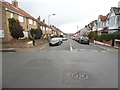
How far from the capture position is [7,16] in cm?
1853

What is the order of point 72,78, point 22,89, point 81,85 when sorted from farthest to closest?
1. point 72,78
2. point 81,85
3. point 22,89

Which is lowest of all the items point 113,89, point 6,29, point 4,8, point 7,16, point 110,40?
point 113,89

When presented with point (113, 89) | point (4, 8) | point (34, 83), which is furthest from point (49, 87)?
point (4, 8)

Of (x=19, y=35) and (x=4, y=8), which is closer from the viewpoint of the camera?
(x=19, y=35)

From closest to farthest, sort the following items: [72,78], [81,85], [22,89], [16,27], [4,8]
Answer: [22,89] < [81,85] < [72,78] < [16,27] < [4,8]

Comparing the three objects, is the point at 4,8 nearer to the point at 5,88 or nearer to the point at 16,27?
the point at 16,27

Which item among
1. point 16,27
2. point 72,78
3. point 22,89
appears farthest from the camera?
point 16,27

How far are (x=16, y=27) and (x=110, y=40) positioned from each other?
48.9ft

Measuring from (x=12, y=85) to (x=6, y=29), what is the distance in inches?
632

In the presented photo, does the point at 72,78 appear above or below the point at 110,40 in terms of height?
below

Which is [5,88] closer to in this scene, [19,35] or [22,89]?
[22,89]

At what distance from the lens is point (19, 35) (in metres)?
16.8

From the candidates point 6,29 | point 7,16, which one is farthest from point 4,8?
point 6,29

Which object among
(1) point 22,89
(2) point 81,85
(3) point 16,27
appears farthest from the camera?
(3) point 16,27
